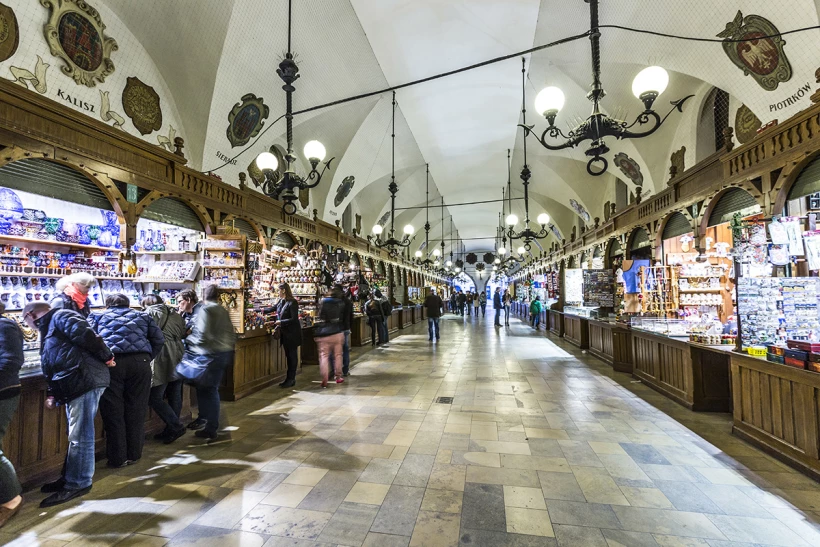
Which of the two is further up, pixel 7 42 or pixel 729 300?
pixel 7 42

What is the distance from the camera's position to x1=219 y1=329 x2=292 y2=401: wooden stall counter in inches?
190

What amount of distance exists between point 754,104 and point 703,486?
4779 mm

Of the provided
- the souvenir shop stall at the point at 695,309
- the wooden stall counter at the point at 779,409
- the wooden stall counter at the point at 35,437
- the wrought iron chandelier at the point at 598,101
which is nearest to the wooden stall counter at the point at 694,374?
the souvenir shop stall at the point at 695,309

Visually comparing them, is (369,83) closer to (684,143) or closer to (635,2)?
(635,2)

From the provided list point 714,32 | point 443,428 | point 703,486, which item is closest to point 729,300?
point 714,32

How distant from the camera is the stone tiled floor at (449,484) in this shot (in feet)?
6.81

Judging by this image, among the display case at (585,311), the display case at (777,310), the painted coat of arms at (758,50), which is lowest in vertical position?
the display case at (585,311)

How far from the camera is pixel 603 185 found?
10766 millimetres

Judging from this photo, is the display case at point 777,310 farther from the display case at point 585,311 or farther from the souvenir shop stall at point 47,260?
the souvenir shop stall at point 47,260

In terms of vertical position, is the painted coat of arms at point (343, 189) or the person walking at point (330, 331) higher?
the painted coat of arms at point (343, 189)

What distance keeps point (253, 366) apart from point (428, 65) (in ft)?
21.8

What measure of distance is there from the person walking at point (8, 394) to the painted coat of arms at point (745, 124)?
7.75 metres

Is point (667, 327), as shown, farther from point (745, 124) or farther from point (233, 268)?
point (233, 268)

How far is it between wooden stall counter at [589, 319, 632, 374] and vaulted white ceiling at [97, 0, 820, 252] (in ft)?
9.92
